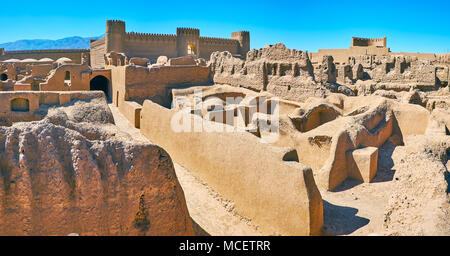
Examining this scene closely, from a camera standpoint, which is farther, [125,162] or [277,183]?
[277,183]

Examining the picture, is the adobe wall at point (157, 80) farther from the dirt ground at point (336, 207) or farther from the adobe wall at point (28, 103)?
the dirt ground at point (336, 207)

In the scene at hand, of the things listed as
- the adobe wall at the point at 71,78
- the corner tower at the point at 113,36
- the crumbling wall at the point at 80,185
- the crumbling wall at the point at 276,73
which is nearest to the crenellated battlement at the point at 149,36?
the corner tower at the point at 113,36

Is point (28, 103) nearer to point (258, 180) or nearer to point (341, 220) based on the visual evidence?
point (258, 180)

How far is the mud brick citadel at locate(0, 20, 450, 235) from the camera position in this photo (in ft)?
11.8

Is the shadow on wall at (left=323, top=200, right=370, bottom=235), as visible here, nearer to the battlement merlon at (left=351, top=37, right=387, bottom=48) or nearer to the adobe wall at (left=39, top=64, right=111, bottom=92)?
the adobe wall at (left=39, top=64, right=111, bottom=92)

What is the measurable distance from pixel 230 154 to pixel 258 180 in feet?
2.91

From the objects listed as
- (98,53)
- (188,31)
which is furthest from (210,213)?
(98,53)

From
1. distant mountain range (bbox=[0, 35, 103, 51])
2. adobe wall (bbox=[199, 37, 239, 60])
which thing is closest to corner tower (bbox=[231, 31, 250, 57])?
adobe wall (bbox=[199, 37, 239, 60])

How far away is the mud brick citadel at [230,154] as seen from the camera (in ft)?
11.8

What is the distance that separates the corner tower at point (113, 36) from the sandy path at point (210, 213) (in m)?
21.3

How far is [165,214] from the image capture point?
4.17m
